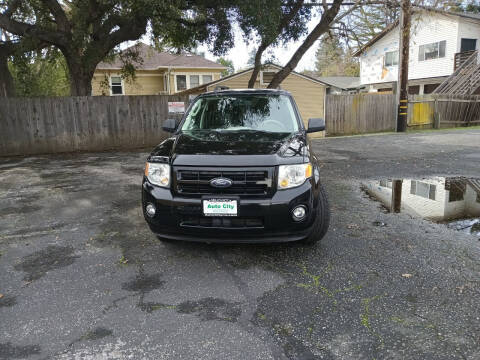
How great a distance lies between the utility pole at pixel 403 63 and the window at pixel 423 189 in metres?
11.8

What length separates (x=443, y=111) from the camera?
20.4m

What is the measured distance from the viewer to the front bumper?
3.29 meters

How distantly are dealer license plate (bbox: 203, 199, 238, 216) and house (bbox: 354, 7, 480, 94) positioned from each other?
919 inches

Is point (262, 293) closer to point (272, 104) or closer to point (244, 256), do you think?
point (244, 256)

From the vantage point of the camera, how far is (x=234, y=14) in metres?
12.0

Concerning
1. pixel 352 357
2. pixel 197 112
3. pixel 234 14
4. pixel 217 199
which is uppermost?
pixel 234 14

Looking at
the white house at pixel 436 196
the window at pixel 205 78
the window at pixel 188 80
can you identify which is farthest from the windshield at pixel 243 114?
the window at pixel 205 78

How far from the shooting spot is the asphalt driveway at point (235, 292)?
237 centimetres

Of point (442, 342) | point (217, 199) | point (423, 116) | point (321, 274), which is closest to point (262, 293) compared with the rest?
point (321, 274)

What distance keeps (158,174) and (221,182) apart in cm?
71

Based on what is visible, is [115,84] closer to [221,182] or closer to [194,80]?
[194,80]

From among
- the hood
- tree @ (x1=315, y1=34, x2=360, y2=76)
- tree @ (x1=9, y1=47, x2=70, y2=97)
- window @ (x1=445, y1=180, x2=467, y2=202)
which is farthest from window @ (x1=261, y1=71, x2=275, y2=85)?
the hood

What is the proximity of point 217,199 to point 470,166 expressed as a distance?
7.75 metres

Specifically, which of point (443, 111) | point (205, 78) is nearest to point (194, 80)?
point (205, 78)
